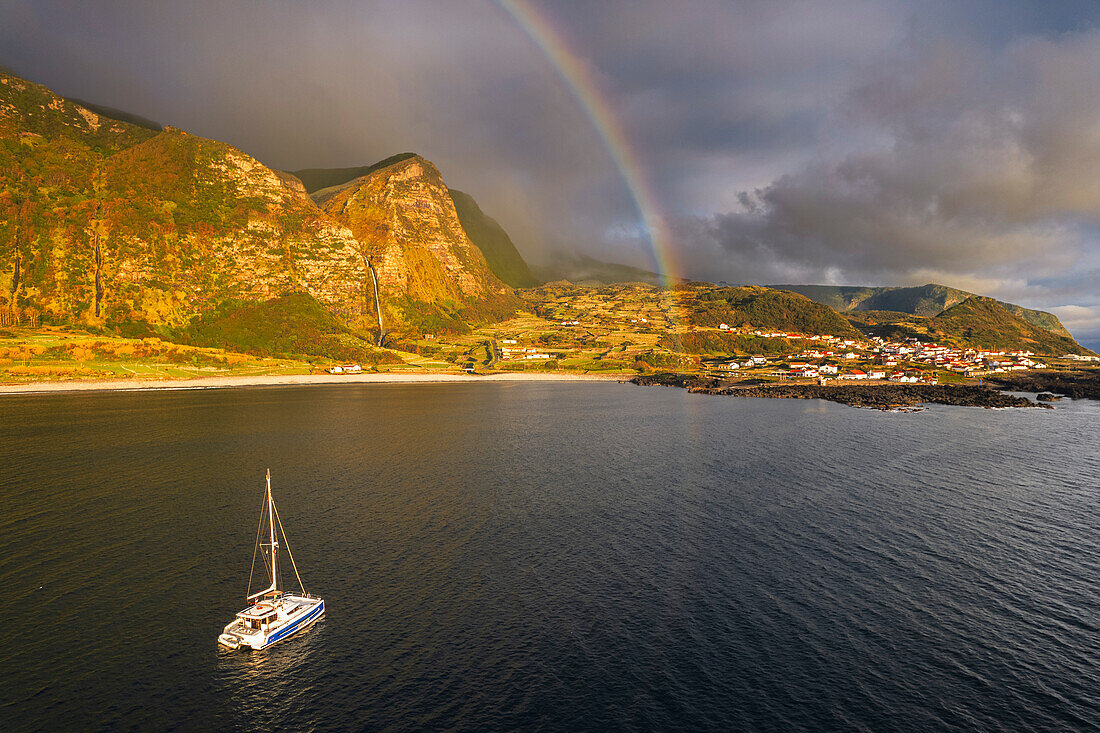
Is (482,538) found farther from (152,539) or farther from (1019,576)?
(1019,576)

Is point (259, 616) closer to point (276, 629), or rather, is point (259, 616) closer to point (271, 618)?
point (271, 618)

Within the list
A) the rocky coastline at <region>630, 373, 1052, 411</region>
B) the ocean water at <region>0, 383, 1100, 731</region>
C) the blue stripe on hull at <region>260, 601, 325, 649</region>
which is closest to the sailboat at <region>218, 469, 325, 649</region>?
the blue stripe on hull at <region>260, 601, 325, 649</region>

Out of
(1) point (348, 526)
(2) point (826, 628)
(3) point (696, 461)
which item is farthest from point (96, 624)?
(3) point (696, 461)

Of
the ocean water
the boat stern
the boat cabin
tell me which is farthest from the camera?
the boat cabin

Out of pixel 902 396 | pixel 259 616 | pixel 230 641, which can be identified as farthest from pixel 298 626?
pixel 902 396

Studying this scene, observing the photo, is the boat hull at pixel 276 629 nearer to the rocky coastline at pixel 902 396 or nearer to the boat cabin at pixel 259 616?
the boat cabin at pixel 259 616

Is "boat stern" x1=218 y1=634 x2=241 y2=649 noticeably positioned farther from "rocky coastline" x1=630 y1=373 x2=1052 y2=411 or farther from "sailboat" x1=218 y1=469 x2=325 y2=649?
"rocky coastline" x1=630 y1=373 x2=1052 y2=411

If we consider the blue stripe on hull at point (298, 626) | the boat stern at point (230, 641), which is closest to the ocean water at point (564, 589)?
the boat stern at point (230, 641)
